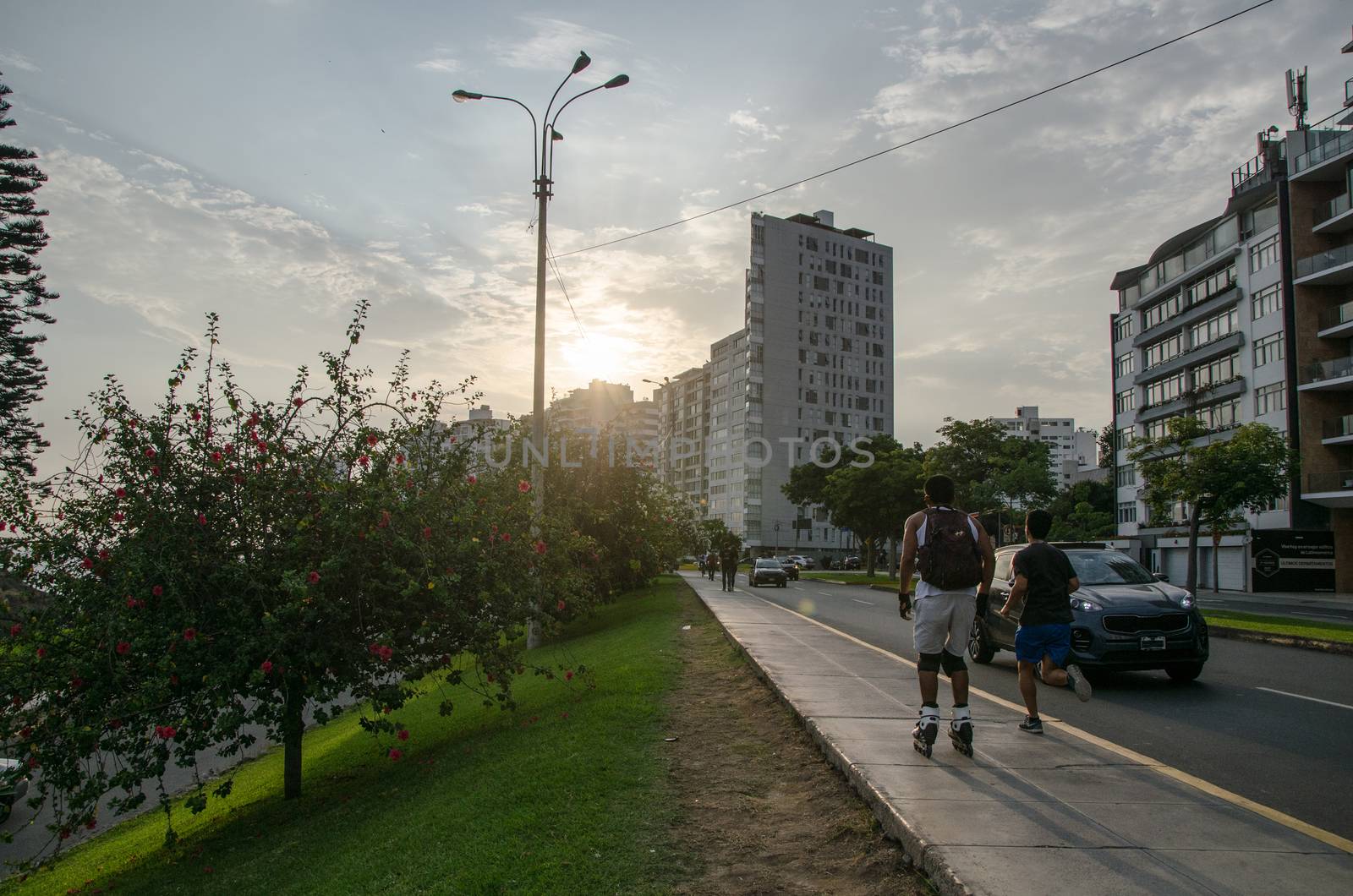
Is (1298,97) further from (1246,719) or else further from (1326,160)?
(1246,719)

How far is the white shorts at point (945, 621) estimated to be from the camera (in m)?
6.14

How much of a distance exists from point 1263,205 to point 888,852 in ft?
183

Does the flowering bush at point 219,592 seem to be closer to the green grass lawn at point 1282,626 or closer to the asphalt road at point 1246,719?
the asphalt road at point 1246,719

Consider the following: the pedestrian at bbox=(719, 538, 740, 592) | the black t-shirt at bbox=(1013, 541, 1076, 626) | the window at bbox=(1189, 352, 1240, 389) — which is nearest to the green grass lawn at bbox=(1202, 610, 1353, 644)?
the black t-shirt at bbox=(1013, 541, 1076, 626)

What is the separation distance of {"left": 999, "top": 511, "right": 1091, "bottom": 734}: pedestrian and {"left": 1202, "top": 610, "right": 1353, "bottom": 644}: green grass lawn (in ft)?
34.8

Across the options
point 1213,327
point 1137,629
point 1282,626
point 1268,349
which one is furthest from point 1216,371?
point 1137,629

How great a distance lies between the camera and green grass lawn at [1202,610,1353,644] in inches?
627

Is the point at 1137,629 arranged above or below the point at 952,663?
below

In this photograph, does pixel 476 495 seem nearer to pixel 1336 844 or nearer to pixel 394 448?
pixel 394 448

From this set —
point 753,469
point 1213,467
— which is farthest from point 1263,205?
point 753,469

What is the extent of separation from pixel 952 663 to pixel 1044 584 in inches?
62.9

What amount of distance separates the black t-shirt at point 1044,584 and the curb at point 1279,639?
8100mm

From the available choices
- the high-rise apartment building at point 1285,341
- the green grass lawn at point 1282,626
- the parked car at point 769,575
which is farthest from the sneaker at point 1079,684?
the high-rise apartment building at point 1285,341

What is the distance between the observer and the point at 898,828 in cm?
450
